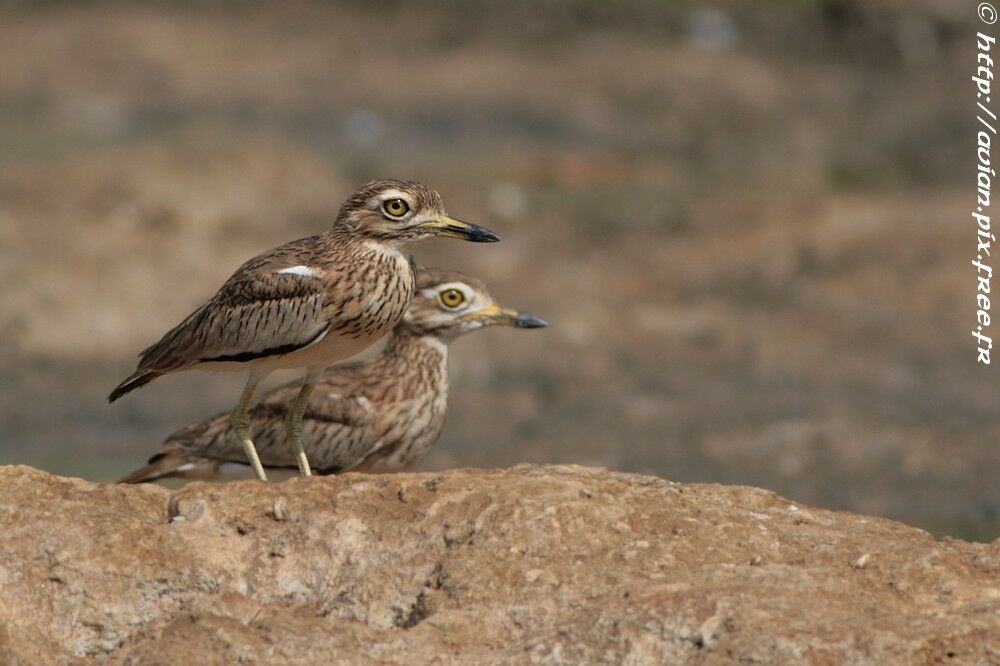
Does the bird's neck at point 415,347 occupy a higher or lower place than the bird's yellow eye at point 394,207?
lower

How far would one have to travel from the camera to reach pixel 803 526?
5.50 m

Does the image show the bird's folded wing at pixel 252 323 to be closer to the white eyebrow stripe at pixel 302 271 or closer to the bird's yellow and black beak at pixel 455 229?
the white eyebrow stripe at pixel 302 271

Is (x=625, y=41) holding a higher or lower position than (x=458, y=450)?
higher

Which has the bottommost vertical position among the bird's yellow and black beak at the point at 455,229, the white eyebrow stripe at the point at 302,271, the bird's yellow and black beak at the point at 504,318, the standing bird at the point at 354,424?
the standing bird at the point at 354,424

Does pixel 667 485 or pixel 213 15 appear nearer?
pixel 667 485

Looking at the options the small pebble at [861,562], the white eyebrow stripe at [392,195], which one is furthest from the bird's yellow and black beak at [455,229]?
the small pebble at [861,562]

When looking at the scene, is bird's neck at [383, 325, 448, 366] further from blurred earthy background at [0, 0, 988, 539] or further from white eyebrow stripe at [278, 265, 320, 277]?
blurred earthy background at [0, 0, 988, 539]

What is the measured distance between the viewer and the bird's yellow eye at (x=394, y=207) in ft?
23.1

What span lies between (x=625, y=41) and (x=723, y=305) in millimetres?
7449

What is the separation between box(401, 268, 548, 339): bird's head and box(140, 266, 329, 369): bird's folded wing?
4.68ft

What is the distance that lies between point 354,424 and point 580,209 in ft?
27.7

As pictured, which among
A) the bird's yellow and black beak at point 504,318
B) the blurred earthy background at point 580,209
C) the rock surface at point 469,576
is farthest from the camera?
the blurred earthy background at point 580,209

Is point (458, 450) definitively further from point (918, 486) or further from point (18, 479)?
point (18, 479)

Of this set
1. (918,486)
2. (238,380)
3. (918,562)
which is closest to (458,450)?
(238,380)
